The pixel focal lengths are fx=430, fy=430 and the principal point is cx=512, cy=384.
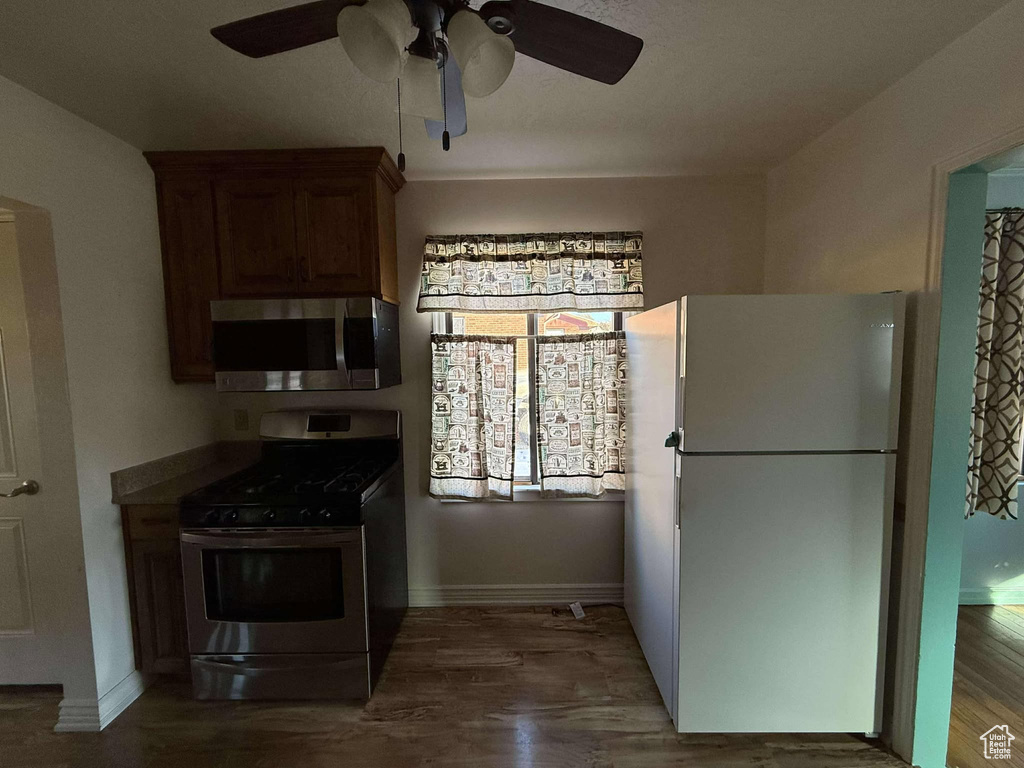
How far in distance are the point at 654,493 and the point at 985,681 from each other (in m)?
1.74

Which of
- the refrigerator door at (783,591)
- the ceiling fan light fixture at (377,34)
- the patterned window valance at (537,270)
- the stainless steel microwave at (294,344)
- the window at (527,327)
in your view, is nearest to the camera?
the ceiling fan light fixture at (377,34)

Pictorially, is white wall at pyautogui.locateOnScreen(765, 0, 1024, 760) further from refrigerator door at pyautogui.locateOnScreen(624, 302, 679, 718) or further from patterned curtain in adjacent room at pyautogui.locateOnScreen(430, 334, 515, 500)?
patterned curtain in adjacent room at pyautogui.locateOnScreen(430, 334, 515, 500)

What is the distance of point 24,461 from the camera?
5.95ft

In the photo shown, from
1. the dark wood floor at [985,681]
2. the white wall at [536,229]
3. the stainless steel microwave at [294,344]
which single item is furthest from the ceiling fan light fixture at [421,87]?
the dark wood floor at [985,681]

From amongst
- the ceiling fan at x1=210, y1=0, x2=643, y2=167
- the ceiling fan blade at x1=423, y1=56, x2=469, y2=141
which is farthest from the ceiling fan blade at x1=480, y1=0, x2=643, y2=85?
the ceiling fan blade at x1=423, y1=56, x2=469, y2=141

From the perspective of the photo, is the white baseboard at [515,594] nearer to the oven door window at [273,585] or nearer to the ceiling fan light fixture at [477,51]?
the oven door window at [273,585]

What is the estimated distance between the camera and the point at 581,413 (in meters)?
2.46

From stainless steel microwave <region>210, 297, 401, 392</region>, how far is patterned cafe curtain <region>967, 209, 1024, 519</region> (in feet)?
9.47

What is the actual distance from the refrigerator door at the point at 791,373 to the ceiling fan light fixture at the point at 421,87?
100cm

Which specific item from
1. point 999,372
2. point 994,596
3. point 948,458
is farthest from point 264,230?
point 994,596

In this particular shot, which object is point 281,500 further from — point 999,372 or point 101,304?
point 999,372

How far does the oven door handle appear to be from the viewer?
179cm

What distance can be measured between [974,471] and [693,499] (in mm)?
1669

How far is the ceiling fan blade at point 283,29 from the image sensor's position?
0.88m
